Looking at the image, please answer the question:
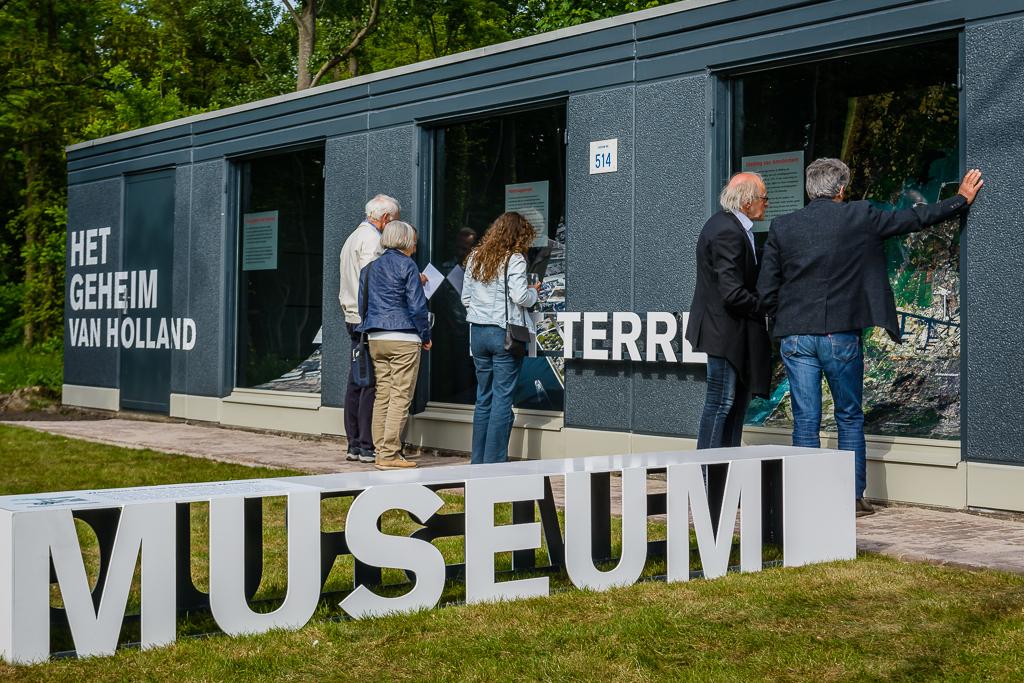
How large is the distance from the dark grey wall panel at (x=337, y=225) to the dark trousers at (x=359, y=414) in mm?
1456

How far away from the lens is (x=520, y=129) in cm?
1003

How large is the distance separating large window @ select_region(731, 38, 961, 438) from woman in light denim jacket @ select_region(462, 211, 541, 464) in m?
1.61

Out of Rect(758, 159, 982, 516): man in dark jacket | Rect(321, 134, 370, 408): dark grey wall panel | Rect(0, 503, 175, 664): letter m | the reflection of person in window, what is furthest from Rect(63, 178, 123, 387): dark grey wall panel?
Rect(0, 503, 175, 664): letter m

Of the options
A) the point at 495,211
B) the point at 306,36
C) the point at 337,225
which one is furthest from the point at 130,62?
the point at 495,211

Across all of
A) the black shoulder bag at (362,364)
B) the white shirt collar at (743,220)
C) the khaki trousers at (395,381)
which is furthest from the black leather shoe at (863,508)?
the black shoulder bag at (362,364)

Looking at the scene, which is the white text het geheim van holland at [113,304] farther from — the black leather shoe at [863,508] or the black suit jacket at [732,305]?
the black leather shoe at [863,508]

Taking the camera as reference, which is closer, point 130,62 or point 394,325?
point 394,325

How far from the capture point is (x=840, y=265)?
672 cm

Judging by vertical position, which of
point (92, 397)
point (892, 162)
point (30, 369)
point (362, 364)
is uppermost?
point (892, 162)

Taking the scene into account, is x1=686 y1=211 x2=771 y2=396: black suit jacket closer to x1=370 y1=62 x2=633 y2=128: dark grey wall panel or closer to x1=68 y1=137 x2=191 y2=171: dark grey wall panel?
x1=370 y1=62 x2=633 y2=128: dark grey wall panel

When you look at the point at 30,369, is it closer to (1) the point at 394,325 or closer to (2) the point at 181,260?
(2) the point at 181,260

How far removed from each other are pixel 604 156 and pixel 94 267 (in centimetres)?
852

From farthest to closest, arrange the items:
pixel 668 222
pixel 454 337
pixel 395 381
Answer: pixel 454 337 → pixel 395 381 → pixel 668 222

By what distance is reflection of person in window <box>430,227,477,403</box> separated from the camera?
10.4 meters
